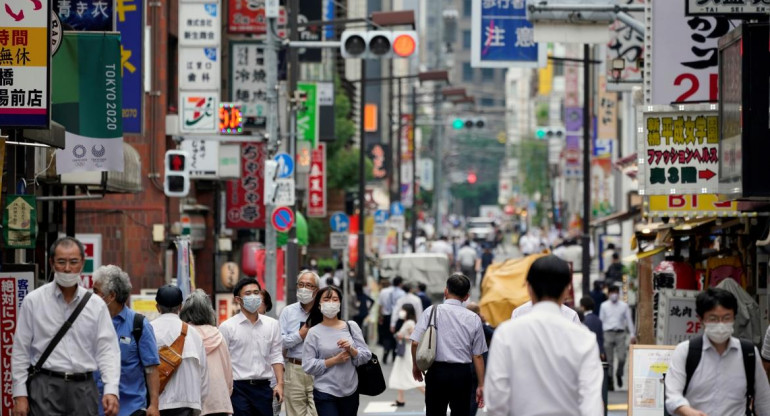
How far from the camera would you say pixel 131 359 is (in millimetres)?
10727

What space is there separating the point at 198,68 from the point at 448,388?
51.7 feet

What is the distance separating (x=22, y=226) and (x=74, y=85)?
2.42m

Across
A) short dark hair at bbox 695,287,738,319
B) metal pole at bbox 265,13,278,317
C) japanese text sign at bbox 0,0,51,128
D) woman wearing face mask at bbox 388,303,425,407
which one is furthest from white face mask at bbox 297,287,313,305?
metal pole at bbox 265,13,278,317

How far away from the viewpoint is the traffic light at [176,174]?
A: 24469 mm

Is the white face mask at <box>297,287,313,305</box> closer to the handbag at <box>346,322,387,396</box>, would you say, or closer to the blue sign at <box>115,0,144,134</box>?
the handbag at <box>346,322,387,396</box>

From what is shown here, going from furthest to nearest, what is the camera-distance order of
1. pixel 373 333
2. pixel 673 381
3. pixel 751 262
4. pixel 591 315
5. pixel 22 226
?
pixel 373 333, pixel 591 315, pixel 751 262, pixel 22 226, pixel 673 381

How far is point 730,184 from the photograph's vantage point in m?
13.9

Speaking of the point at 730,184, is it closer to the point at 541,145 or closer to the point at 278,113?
the point at 278,113

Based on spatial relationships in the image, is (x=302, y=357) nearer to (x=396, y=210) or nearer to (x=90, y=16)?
(x=90, y=16)

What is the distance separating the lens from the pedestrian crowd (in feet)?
24.4

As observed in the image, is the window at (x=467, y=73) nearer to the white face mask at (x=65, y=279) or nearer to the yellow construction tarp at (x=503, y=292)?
the yellow construction tarp at (x=503, y=292)

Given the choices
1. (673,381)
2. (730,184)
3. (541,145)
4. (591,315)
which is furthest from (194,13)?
(541,145)

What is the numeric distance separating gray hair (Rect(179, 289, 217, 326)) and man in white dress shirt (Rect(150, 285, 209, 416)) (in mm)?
562

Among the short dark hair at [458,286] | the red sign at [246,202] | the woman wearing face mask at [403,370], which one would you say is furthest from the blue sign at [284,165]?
the short dark hair at [458,286]
